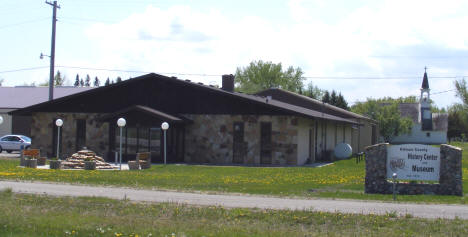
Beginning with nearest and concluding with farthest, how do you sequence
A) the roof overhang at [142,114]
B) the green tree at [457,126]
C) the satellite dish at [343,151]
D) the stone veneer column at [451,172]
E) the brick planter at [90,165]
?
1. the stone veneer column at [451,172]
2. the brick planter at [90,165]
3. the roof overhang at [142,114]
4. the satellite dish at [343,151]
5. the green tree at [457,126]

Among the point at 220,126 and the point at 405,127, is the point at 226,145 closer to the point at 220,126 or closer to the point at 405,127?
the point at 220,126

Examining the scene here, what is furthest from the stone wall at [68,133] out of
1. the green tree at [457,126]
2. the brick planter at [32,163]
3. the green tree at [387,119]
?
the green tree at [457,126]

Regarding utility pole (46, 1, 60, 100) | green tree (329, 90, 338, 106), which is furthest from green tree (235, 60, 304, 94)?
utility pole (46, 1, 60, 100)

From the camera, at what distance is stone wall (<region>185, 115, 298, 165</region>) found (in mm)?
34562

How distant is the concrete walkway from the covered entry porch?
1579cm

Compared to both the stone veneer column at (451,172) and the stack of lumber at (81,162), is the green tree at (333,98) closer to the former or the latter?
the stack of lumber at (81,162)

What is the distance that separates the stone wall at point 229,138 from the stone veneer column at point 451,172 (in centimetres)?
1590

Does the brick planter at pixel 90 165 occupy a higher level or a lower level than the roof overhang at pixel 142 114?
lower

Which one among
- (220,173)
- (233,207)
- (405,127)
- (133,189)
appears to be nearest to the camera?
(233,207)

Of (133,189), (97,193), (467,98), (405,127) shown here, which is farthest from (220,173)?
(467,98)

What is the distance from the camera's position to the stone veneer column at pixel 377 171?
1900cm

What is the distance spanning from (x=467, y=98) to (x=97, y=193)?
74476 millimetres

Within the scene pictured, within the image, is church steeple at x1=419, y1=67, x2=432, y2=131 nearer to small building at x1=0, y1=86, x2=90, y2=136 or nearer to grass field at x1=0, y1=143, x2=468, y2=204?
small building at x1=0, y1=86, x2=90, y2=136

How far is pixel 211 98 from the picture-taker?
36062mm
